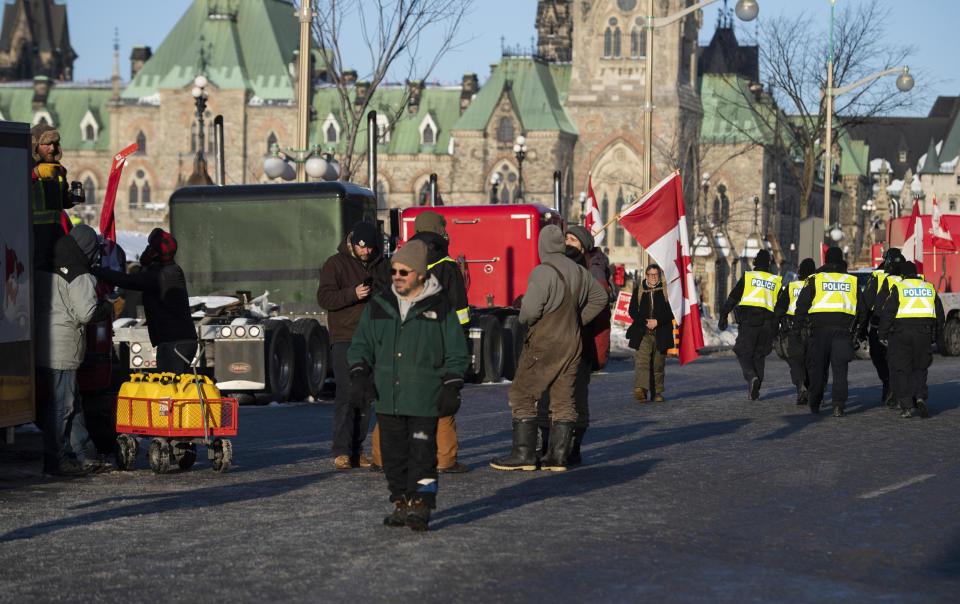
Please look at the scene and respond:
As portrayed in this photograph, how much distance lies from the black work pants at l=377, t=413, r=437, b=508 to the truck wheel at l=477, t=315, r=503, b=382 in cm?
1355

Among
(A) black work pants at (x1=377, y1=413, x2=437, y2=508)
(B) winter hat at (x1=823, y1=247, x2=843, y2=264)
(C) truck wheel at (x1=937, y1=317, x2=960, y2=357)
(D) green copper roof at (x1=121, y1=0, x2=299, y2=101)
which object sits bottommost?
(C) truck wheel at (x1=937, y1=317, x2=960, y2=357)

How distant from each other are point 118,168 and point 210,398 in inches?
226

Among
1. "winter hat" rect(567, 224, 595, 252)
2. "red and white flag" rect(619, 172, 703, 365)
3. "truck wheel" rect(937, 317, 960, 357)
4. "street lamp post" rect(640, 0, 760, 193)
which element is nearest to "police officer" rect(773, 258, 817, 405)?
"red and white flag" rect(619, 172, 703, 365)

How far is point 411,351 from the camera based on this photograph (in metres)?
8.38

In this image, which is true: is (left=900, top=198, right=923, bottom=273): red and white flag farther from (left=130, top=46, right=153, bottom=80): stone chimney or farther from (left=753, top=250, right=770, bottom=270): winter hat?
(left=130, top=46, right=153, bottom=80): stone chimney

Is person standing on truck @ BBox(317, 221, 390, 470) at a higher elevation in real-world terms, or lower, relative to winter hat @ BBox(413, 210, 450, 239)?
lower

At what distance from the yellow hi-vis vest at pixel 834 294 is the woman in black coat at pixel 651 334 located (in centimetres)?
229

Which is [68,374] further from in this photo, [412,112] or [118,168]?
[412,112]

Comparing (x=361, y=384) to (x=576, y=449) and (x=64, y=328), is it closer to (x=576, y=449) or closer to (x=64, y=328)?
(x=64, y=328)

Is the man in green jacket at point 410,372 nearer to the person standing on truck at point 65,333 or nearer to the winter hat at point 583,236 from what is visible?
the person standing on truck at point 65,333

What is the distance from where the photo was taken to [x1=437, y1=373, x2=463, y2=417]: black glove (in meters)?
8.29

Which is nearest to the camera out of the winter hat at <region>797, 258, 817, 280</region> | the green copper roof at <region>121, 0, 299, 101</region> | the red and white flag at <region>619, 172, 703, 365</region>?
the red and white flag at <region>619, 172, 703, 365</region>

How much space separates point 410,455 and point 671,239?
379 inches

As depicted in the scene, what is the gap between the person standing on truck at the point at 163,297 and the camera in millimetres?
11820
